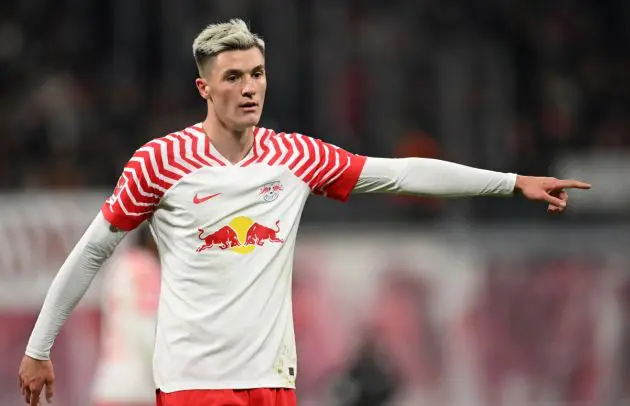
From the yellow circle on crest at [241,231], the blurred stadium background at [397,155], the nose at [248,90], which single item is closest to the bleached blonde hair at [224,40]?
the nose at [248,90]

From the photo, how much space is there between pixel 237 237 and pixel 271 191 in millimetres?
203

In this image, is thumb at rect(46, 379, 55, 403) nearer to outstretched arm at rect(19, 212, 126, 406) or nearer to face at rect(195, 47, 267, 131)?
outstretched arm at rect(19, 212, 126, 406)

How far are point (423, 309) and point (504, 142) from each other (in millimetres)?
1757

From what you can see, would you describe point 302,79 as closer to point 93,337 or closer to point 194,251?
point 93,337

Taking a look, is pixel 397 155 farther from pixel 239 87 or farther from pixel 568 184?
pixel 239 87

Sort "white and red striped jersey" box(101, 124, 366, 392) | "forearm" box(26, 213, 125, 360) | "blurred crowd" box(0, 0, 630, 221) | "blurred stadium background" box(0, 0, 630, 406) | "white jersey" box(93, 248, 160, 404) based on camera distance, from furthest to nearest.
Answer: "blurred crowd" box(0, 0, 630, 221)
"blurred stadium background" box(0, 0, 630, 406)
"white jersey" box(93, 248, 160, 404)
"forearm" box(26, 213, 125, 360)
"white and red striped jersey" box(101, 124, 366, 392)

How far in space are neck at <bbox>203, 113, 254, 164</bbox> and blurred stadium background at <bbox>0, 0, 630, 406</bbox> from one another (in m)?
→ 6.08

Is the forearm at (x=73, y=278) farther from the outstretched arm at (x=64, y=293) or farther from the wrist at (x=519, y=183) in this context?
the wrist at (x=519, y=183)

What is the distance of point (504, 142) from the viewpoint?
496 inches

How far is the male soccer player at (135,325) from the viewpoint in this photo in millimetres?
7730

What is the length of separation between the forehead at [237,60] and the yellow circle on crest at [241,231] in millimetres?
507

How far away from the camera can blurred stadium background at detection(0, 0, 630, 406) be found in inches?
458

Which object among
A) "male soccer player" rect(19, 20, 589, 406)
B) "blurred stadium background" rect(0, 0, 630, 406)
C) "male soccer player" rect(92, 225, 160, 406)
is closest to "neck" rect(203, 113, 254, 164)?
"male soccer player" rect(19, 20, 589, 406)

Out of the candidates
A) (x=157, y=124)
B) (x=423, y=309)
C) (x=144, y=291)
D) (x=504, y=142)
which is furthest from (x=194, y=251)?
(x=157, y=124)
